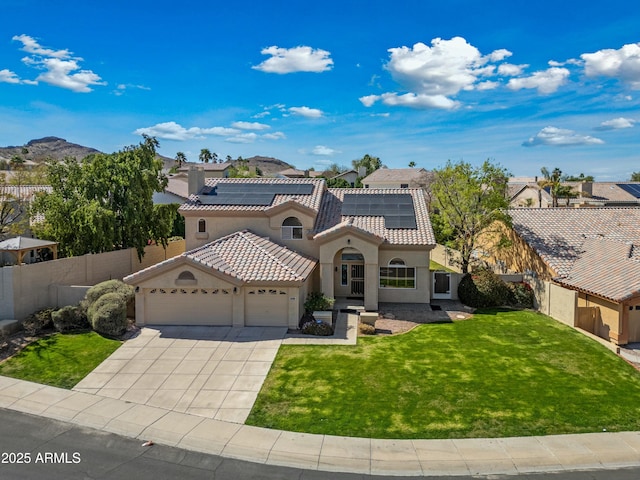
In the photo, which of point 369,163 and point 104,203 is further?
point 369,163

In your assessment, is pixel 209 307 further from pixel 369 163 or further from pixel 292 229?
pixel 369 163

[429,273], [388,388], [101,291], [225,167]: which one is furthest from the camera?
[225,167]

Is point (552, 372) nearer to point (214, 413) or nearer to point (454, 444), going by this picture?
point (454, 444)

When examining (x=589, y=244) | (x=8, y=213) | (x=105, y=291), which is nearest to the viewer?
(x=105, y=291)

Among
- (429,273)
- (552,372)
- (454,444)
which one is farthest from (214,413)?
(429,273)

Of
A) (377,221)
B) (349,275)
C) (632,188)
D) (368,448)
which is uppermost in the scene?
(632,188)

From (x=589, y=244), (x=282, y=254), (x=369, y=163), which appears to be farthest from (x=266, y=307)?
(x=369, y=163)

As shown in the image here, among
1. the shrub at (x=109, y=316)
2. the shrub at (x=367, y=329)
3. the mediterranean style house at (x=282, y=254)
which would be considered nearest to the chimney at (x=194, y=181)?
the mediterranean style house at (x=282, y=254)
